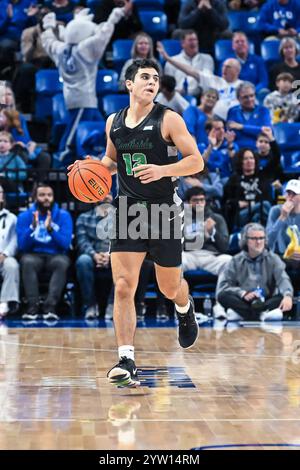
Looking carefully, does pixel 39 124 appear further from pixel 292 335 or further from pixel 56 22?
pixel 292 335

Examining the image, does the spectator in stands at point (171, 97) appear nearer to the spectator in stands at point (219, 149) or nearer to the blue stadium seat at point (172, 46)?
the spectator in stands at point (219, 149)

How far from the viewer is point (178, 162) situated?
6.30 meters

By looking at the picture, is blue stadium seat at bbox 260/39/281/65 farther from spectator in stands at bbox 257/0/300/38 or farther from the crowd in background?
spectator in stands at bbox 257/0/300/38

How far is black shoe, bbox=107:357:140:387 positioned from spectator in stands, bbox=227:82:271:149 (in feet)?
22.5

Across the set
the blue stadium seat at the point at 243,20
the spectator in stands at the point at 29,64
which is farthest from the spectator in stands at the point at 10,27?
the blue stadium seat at the point at 243,20

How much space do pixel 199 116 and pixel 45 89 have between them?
101 inches

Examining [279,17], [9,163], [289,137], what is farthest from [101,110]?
[279,17]

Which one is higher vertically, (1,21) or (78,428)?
(1,21)

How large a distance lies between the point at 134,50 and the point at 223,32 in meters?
2.26

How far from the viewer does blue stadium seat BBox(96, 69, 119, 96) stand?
A: 13.8m

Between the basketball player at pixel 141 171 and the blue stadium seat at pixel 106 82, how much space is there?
729 centimetres

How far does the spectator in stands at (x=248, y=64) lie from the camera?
46.0 ft

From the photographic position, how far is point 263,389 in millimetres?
6262
